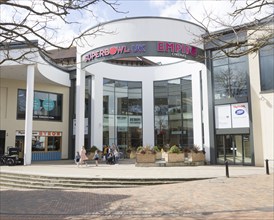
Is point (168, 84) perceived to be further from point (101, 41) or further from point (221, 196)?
point (221, 196)

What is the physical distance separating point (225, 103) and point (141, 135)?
11.5 meters

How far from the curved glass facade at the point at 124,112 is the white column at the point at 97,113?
142cm

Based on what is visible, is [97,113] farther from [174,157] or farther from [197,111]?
[174,157]

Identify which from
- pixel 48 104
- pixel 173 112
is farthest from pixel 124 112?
pixel 48 104

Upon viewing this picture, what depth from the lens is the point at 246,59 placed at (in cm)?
2133

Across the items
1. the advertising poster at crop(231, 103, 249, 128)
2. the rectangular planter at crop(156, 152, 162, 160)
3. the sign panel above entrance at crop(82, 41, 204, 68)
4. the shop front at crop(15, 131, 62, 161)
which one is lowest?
the rectangular planter at crop(156, 152, 162, 160)

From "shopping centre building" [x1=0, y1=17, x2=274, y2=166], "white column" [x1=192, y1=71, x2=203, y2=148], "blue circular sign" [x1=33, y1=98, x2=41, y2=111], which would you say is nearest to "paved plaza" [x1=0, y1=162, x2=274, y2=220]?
"shopping centre building" [x1=0, y1=17, x2=274, y2=166]

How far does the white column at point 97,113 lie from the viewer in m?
28.4

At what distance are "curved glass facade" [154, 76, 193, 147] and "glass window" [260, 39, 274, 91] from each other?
9.32 m

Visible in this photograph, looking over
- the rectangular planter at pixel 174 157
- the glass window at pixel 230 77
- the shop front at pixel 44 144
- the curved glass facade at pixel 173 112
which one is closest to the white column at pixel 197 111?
the curved glass facade at pixel 173 112

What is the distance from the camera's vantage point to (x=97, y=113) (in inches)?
1128

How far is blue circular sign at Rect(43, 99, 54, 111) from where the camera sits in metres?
30.4

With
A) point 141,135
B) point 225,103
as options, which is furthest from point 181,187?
point 141,135

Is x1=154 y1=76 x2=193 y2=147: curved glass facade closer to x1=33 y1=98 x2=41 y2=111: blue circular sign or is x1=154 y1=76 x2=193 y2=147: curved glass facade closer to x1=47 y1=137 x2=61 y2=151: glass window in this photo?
x1=47 y1=137 x2=61 y2=151: glass window
